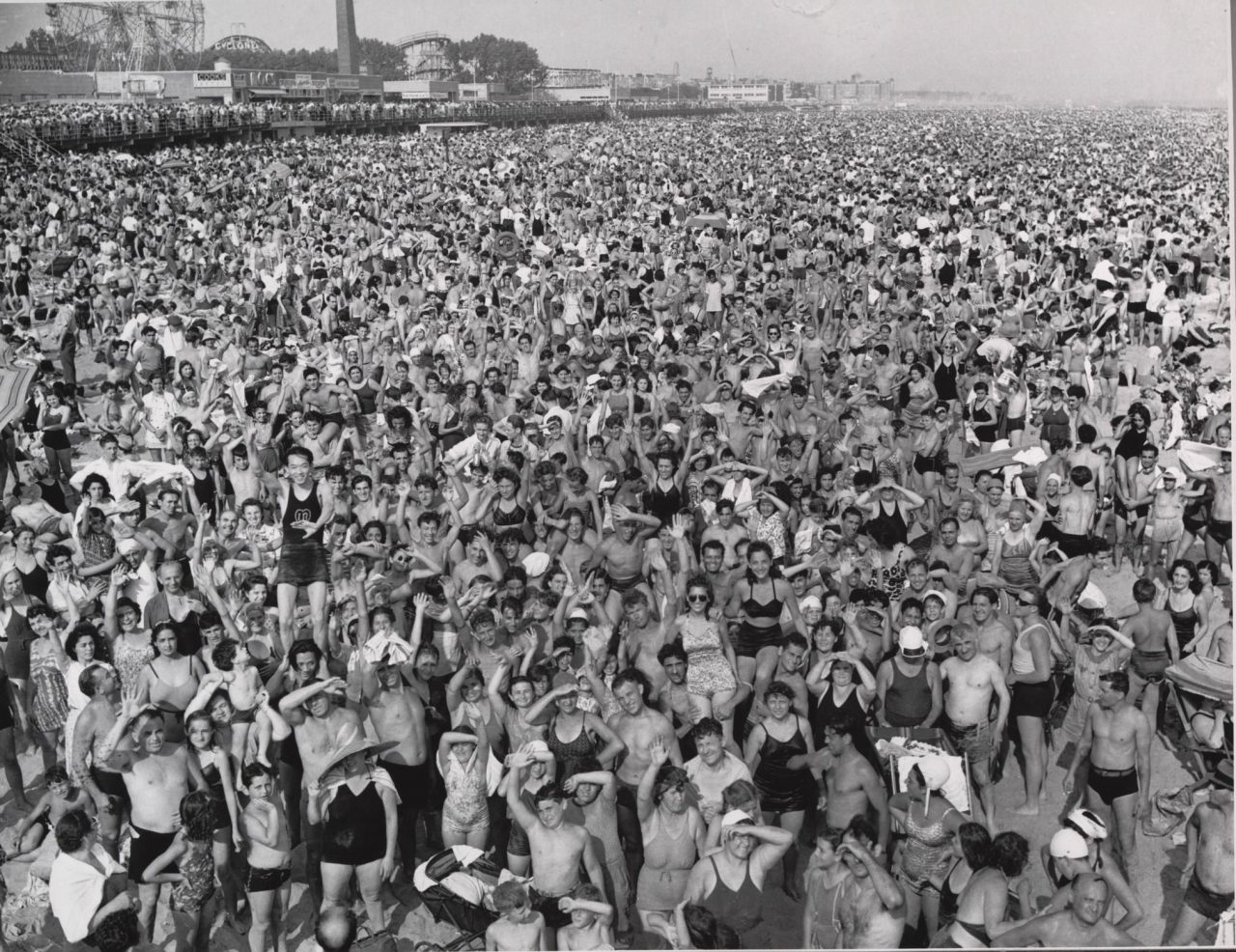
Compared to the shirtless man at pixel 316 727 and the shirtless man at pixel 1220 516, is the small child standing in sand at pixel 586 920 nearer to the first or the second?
the shirtless man at pixel 316 727

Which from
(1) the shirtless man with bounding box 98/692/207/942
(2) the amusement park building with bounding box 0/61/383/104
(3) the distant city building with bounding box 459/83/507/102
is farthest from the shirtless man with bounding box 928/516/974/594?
(3) the distant city building with bounding box 459/83/507/102

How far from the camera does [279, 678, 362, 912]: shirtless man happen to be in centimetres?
464

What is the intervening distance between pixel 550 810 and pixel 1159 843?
2820mm

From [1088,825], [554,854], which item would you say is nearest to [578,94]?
[554,854]

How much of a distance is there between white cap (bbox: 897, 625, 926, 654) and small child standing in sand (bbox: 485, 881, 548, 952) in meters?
1.96

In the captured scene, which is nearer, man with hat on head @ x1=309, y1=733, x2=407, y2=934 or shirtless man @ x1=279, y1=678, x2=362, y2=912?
man with hat on head @ x1=309, y1=733, x2=407, y2=934

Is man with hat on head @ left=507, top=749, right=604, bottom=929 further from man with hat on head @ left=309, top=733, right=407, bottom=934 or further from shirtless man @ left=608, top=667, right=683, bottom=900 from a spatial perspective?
man with hat on head @ left=309, top=733, right=407, bottom=934

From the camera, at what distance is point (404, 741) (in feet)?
15.8

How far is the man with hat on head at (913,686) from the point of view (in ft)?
16.5

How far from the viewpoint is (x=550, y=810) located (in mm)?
4223

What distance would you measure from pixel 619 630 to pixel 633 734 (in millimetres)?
901

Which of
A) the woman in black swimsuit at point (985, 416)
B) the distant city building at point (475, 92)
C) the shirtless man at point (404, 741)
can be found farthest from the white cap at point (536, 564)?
the distant city building at point (475, 92)

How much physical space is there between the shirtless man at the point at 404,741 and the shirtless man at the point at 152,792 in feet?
2.36

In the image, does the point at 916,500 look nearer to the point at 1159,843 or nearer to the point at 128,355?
the point at 1159,843
